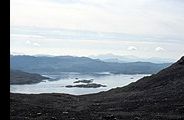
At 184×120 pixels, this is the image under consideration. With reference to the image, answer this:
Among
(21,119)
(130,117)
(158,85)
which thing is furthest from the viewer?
(158,85)

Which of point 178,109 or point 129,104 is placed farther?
point 129,104

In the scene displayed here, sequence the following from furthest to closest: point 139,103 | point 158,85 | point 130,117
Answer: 1. point 158,85
2. point 139,103
3. point 130,117

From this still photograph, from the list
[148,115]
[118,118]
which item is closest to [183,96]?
[148,115]

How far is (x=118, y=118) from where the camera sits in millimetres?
22797

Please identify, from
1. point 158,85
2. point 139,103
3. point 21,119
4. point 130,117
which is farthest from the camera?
point 158,85

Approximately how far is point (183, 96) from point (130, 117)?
10200 millimetres
